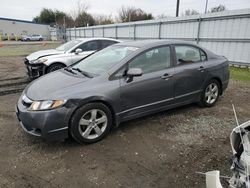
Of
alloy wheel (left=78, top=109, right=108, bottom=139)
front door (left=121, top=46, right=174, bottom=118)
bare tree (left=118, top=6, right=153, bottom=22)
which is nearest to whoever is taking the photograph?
alloy wheel (left=78, top=109, right=108, bottom=139)

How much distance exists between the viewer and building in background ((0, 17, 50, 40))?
52.1m

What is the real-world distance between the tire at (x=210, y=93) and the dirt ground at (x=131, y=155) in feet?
1.52

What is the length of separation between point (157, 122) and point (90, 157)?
1603 mm

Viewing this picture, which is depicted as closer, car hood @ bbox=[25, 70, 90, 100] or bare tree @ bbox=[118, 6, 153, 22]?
car hood @ bbox=[25, 70, 90, 100]

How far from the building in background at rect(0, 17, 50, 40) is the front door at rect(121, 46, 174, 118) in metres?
55.8

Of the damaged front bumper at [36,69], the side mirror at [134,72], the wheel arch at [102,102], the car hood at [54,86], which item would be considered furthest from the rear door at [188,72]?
the damaged front bumper at [36,69]

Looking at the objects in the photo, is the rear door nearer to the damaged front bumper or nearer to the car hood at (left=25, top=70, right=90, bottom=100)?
the car hood at (left=25, top=70, right=90, bottom=100)

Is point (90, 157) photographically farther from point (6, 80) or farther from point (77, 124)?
point (6, 80)

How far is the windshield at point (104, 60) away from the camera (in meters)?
Answer: 3.74

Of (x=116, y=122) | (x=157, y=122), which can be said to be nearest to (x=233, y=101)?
→ (x=157, y=122)

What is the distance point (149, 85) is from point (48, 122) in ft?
5.86

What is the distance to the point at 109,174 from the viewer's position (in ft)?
8.89

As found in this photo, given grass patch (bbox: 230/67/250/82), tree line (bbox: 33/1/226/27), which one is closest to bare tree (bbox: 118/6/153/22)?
tree line (bbox: 33/1/226/27)

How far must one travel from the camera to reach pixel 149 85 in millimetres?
3762
